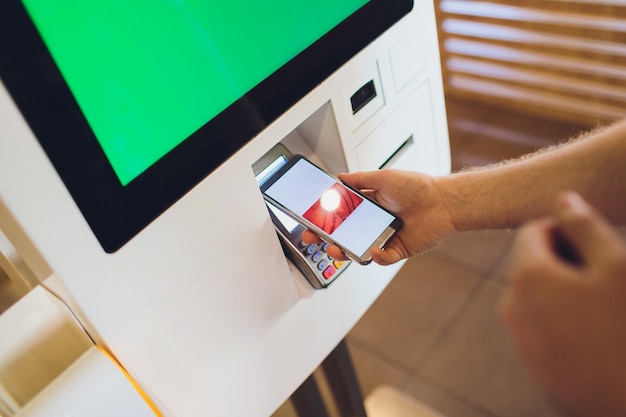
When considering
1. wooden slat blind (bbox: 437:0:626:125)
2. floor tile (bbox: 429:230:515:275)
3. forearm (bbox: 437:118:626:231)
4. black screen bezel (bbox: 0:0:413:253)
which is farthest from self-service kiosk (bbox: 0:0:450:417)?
wooden slat blind (bbox: 437:0:626:125)

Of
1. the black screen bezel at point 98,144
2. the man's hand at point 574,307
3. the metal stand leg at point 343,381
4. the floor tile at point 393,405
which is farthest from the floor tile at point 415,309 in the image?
the man's hand at point 574,307

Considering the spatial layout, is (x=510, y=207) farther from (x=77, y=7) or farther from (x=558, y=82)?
(x=558, y=82)

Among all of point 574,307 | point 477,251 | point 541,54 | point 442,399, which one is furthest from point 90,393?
point 541,54

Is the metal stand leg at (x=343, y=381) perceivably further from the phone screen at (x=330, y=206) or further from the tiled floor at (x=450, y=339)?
the phone screen at (x=330, y=206)

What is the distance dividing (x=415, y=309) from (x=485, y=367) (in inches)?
8.7

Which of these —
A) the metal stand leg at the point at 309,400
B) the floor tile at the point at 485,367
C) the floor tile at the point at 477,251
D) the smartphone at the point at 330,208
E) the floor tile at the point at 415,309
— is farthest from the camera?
the floor tile at the point at 477,251

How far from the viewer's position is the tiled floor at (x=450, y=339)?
4.36 ft

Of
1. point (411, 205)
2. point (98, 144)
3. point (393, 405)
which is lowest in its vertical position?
point (393, 405)

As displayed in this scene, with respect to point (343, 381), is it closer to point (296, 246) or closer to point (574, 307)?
point (296, 246)

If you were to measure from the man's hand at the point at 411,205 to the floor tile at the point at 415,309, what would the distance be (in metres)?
0.71

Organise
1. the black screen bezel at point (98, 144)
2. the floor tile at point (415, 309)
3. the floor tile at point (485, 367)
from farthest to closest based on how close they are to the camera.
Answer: the floor tile at point (415, 309) → the floor tile at point (485, 367) → the black screen bezel at point (98, 144)

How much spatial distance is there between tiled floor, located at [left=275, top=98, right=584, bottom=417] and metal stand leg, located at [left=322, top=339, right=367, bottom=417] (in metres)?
0.16

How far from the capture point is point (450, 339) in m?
1.45

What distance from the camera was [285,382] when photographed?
0.74m
